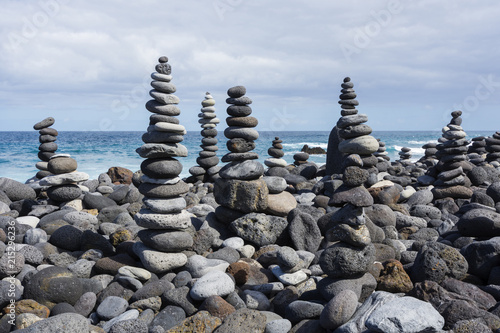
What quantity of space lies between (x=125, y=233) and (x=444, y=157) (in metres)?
8.55

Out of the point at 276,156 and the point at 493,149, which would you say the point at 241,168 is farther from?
the point at 493,149

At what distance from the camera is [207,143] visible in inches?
575

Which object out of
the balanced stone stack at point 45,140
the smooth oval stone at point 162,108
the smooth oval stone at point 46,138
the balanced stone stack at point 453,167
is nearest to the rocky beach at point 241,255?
the smooth oval stone at point 162,108

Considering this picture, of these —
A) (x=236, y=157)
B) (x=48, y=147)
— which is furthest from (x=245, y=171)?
(x=48, y=147)

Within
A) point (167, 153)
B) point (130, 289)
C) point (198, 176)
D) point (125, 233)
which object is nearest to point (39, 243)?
point (125, 233)

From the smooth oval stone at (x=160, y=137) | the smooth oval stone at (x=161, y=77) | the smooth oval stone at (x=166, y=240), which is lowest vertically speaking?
the smooth oval stone at (x=166, y=240)

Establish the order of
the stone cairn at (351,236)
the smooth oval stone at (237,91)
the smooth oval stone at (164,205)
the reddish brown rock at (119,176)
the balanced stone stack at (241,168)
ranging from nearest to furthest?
the stone cairn at (351,236), the smooth oval stone at (164,205), the balanced stone stack at (241,168), the smooth oval stone at (237,91), the reddish brown rock at (119,176)

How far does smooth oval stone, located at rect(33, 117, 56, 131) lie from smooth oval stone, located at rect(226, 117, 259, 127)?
5.79 m

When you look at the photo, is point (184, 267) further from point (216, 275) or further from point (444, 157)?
point (444, 157)

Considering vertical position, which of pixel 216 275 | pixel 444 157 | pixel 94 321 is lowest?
pixel 94 321

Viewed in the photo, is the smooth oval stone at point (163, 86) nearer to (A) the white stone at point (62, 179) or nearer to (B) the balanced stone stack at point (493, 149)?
(A) the white stone at point (62, 179)

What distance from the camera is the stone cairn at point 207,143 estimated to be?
1445 cm

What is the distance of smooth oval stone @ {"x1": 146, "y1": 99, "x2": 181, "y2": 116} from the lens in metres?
7.06

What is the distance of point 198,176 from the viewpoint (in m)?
14.7
